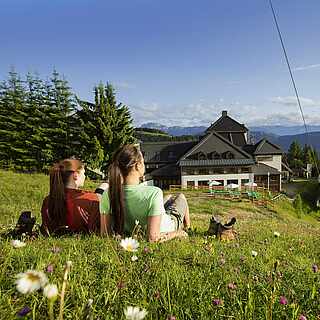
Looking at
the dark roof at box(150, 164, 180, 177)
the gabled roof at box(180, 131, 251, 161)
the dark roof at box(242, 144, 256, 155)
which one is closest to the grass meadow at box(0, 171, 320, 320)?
the gabled roof at box(180, 131, 251, 161)

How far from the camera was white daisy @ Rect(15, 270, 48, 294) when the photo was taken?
0.89 m

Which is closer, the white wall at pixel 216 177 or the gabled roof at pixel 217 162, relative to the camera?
the white wall at pixel 216 177

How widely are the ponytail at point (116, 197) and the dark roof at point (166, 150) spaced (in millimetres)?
50824

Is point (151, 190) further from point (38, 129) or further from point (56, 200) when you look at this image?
point (38, 129)

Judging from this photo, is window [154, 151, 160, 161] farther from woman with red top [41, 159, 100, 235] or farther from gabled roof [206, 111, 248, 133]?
woman with red top [41, 159, 100, 235]

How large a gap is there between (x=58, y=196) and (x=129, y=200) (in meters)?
0.84

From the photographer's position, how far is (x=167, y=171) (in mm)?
51625

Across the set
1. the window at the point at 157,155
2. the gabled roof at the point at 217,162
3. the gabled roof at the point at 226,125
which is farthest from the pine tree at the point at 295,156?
the window at the point at 157,155

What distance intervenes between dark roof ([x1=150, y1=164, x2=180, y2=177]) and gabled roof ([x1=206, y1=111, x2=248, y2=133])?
14.0 metres

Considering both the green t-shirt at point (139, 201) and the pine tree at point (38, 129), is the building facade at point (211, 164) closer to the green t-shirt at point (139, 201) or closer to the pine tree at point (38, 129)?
the pine tree at point (38, 129)

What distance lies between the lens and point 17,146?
38.7 m

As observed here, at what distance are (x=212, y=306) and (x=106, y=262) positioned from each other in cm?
74

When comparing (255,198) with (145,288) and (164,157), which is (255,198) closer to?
(164,157)

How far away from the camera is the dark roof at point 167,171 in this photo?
50.9 meters
